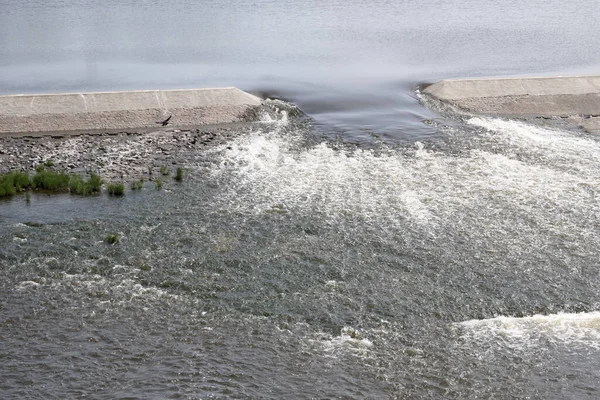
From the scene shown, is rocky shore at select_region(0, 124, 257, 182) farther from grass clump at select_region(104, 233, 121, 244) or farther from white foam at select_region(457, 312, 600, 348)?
white foam at select_region(457, 312, 600, 348)

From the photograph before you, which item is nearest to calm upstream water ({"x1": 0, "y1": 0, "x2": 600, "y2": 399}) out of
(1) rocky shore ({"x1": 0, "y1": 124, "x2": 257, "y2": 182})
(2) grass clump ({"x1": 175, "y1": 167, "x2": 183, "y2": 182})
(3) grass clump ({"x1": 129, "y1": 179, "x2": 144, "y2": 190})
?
(3) grass clump ({"x1": 129, "y1": 179, "x2": 144, "y2": 190})

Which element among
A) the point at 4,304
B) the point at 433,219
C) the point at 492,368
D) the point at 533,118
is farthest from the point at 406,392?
the point at 533,118

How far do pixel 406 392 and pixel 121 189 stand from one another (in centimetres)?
1029

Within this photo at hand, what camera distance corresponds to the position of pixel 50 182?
19.5 meters

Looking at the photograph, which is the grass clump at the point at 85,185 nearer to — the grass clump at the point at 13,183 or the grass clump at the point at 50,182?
the grass clump at the point at 50,182

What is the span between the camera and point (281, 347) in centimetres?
1316

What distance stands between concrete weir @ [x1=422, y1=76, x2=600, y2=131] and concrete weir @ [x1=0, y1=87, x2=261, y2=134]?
8034 mm

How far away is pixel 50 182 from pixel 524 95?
18336mm

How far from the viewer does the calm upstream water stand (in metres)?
12.5

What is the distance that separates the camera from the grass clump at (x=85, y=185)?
1931 centimetres

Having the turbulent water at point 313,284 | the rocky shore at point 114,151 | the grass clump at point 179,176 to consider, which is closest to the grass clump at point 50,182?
the turbulent water at point 313,284

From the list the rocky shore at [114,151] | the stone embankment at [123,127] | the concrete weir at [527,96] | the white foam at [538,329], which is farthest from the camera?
the concrete weir at [527,96]

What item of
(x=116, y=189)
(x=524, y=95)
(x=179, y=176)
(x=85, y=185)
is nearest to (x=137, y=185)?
(x=116, y=189)

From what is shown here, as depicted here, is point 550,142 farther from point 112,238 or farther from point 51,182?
point 51,182
